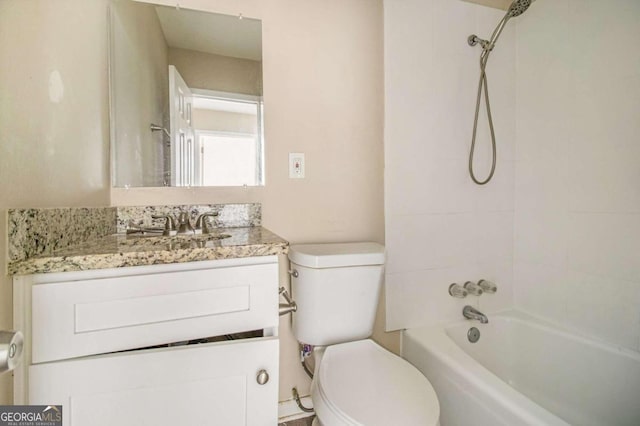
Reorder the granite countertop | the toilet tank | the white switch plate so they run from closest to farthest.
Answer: the granite countertop, the toilet tank, the white switch plate

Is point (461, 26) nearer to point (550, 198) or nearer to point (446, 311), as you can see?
point (550, 198)

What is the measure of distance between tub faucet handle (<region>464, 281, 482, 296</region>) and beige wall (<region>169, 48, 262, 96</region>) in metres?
1.45

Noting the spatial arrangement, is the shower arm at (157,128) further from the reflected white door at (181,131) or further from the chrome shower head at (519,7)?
the chrome shower head at (519,7)

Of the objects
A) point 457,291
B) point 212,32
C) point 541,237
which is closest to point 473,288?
point 457,291

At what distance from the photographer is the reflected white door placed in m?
1.25

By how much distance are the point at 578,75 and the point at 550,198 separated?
61 cm

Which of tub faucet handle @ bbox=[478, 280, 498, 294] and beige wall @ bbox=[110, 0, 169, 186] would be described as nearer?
beige wall @ bbox=[110, 0, 169, 186]

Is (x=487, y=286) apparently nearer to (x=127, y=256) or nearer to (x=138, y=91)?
(x=127, y=256)

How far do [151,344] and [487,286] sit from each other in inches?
62.1

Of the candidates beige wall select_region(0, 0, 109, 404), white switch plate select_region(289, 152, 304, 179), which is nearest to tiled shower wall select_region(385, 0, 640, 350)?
white switch plate select_region(289, 152, 304, 179)

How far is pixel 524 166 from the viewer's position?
1.64 meters

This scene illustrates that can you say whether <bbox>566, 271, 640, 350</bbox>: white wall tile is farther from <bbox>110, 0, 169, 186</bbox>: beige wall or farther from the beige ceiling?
<bbox>110, 0, 169, 186</bbox>: beige wall

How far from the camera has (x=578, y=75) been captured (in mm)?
1396

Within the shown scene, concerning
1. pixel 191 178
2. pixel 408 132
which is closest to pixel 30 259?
pixel 191 178
